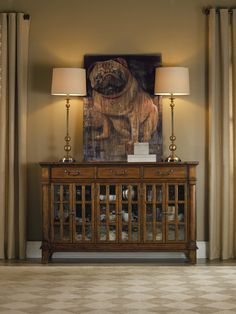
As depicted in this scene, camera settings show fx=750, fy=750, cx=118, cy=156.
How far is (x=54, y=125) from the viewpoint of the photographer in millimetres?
7590

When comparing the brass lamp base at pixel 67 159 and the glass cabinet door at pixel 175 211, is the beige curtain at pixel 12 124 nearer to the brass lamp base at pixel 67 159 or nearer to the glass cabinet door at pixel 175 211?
the brass lamp base at pixel 67 159

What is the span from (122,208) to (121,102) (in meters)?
1.12

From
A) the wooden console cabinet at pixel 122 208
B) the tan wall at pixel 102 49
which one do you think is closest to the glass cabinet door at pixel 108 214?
the wooden console cabinet at pixel 122 208

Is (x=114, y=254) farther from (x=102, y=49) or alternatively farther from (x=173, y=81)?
(x=102, y=49)

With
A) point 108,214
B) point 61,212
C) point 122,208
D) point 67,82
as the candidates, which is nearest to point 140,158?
point 122,208

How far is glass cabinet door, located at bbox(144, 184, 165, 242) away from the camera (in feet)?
23.2

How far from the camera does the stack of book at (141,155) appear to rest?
7.11 m

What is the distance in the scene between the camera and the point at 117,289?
5750 mm

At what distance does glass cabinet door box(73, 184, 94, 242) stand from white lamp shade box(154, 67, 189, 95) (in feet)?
3.85

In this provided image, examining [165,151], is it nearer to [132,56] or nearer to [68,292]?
[132,56]

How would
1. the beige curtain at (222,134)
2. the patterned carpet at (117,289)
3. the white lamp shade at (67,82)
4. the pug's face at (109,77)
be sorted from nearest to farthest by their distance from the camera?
the patterned carpet at (117,289), the white lamp shade at (67,82), the beige curtain at (222,134), the pug's face at (109,77)

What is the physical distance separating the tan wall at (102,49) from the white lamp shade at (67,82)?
358 millimetres

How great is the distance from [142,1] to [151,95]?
965 millimetres

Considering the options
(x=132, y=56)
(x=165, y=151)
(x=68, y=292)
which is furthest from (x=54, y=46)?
(x=68, y=292)
